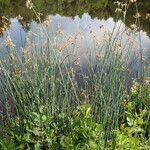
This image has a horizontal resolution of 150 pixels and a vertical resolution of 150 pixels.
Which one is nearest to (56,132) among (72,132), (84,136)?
(72,132)

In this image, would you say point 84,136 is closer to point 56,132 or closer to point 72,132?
point 72,132

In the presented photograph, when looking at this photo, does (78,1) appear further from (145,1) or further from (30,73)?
(30,73)

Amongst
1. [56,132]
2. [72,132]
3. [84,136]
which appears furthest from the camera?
[56,132]

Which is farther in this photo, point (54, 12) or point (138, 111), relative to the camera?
point (54, 12)

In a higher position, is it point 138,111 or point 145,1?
point 138,111

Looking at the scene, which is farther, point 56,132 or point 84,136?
point 56,132

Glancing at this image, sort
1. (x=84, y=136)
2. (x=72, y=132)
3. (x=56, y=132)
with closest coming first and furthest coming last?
(x=84, y=136), (x=72, y=132), (x=56, y=132)

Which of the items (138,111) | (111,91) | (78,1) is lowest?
(78,1)

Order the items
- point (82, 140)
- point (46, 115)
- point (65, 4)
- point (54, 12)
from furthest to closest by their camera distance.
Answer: point (65, 4) → point (54, 12) → point (46, 115) → point (82, 140)

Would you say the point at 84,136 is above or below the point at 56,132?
above

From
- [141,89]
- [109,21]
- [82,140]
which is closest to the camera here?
[82,140]

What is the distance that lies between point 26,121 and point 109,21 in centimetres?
2299

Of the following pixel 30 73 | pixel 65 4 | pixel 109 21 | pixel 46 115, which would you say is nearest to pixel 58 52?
pixel 30 73

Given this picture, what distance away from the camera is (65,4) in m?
42.0
